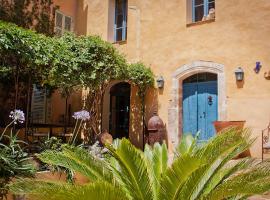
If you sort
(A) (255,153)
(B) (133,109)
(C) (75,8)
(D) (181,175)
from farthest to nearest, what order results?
(C) (75,8)
(B) (133,109)
(A) (255,153)
(D) (181,175)

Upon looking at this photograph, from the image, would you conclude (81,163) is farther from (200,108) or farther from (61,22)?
(61,22)

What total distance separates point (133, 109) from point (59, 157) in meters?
7.72

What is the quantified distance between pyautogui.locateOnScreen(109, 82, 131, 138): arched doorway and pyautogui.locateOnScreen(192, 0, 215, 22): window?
11.1ft

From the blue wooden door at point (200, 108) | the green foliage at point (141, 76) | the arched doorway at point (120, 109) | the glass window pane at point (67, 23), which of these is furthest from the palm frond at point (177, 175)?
the glass window pane at point (67, 23)

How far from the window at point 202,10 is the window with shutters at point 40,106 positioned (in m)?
6.15

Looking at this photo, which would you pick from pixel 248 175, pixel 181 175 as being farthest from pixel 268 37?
pixel 181 175

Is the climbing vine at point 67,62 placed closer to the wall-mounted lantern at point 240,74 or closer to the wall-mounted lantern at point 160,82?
the wall-mounted lantern at point 160,82

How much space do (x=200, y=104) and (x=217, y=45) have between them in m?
1.78

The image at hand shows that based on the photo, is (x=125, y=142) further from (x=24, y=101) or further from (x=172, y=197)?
(x=24, y=101)

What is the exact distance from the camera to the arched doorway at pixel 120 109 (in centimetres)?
1240

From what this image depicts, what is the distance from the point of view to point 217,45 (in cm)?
988

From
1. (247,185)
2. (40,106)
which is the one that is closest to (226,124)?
(247,185)

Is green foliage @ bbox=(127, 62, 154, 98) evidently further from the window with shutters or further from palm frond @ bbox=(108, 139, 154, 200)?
palm frond @ bbox=(108, 139, 154, 200)

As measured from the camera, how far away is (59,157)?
4.00m
